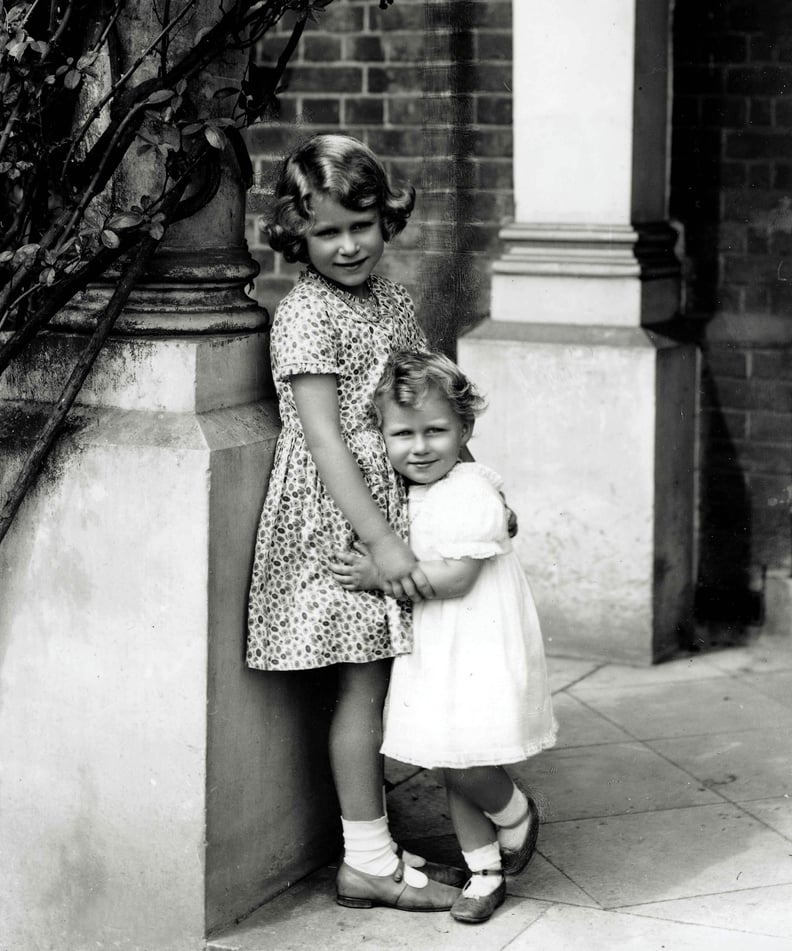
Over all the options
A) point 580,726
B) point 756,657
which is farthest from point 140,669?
point 756,657

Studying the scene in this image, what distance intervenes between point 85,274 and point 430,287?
121 inches

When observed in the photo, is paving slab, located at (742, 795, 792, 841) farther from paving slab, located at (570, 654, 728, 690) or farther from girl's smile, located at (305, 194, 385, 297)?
girl's smile, located at (305, 194, 385, 297)

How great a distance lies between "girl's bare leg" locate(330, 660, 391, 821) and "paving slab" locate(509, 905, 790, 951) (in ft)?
1.43

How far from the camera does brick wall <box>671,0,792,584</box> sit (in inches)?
214

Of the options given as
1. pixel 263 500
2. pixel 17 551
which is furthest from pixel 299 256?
pixel 17 551

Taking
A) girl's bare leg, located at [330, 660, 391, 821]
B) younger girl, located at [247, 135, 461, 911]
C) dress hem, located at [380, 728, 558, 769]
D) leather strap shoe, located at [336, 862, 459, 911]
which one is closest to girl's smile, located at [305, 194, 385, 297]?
younger girl, located at [247, 135, 461, 911]

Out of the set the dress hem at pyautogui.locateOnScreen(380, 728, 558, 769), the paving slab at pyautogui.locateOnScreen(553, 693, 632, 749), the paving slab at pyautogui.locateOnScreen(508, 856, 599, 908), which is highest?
the dress hem at pyautogui.locateOnScreen(380, 728, 558, 769)

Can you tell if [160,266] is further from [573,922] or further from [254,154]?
[254,154]

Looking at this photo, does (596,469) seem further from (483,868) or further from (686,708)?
(483,868)

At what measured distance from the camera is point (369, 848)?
11.1 ft

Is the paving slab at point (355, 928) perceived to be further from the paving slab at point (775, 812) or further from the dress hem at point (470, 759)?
the paving slab at point (775, 812)

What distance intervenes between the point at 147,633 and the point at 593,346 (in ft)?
8.28

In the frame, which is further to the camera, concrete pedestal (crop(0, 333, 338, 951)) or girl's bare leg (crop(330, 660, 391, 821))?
girl's bare leg (crop(330, 660, 391, 821))

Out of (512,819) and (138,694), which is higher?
(138,694)
